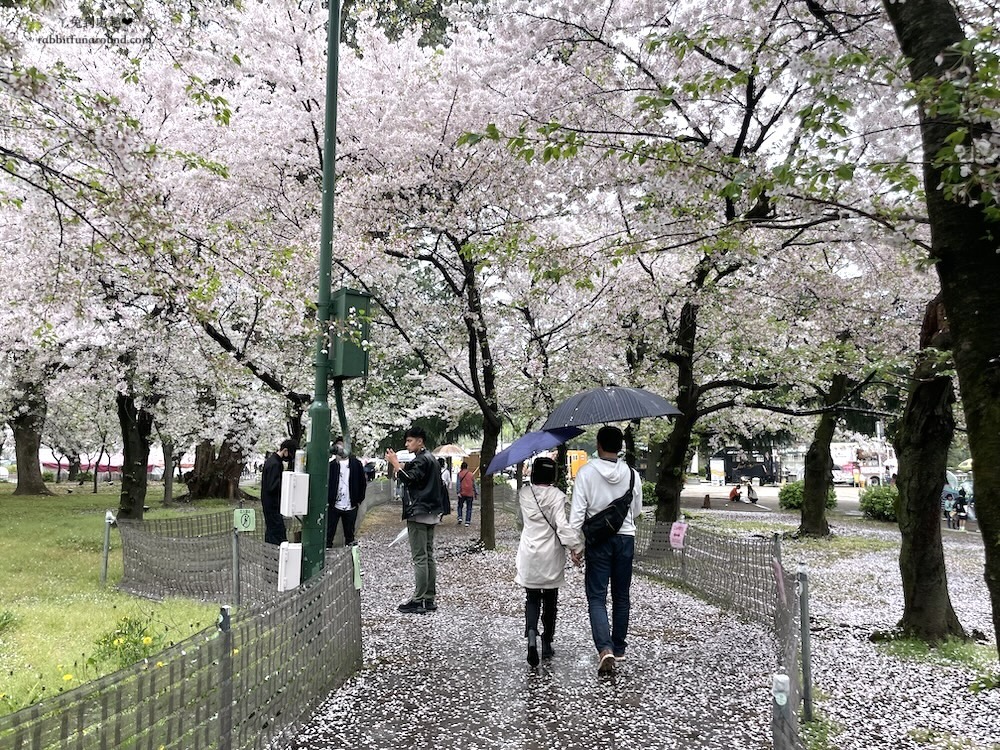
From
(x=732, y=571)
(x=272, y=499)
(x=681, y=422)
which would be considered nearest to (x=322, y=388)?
(x=272, y=499)

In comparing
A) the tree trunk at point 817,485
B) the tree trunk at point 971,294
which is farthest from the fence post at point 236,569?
the tree trunk at point 817,485

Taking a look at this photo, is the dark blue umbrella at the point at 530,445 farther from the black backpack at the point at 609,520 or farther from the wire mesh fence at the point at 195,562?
the wire mesh fence at the point at 195,562

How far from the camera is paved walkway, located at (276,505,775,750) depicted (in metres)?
4.54

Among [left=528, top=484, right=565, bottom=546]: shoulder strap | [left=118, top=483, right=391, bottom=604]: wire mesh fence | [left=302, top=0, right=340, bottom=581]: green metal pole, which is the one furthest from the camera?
[left=118, top=483, right=391, bottom=604]: wire mesh fence

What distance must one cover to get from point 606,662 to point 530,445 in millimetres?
2096

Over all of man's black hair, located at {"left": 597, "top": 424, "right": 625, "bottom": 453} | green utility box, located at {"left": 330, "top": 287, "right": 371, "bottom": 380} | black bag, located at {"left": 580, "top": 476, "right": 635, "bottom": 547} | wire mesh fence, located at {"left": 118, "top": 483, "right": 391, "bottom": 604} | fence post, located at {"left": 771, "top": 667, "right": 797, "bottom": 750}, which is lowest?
wire mesh fence, located at {"left": 118, "top": 483, "right": 391, "bottom": 604}

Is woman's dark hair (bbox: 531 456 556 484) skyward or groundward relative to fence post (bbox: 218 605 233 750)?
skyward

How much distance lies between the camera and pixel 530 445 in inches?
272

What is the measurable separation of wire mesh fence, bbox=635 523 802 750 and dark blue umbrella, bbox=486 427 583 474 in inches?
88.9

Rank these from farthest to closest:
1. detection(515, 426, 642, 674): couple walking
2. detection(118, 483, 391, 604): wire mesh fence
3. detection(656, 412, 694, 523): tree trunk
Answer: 1. detection(656, 412, 694, 523): tree trunk
2. detection(118, 483, 391, 604): wire mesh fence
3. detection(515, 426, 642, 674): couple walking

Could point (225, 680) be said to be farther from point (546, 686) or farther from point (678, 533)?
point (678, 533)

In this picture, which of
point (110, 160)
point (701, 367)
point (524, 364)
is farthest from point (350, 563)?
point (524, 364)

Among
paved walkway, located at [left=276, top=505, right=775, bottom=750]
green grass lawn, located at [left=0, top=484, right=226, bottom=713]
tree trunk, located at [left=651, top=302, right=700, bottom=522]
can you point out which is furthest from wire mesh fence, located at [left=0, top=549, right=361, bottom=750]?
tree trunk, located at [left=651, top=302, right=700, bottom=522]

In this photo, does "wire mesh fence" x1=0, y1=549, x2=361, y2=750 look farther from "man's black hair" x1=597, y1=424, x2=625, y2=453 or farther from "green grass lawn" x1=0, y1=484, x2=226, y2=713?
"man's black hair" x1=597, y1=424, x2=625, y2=453
